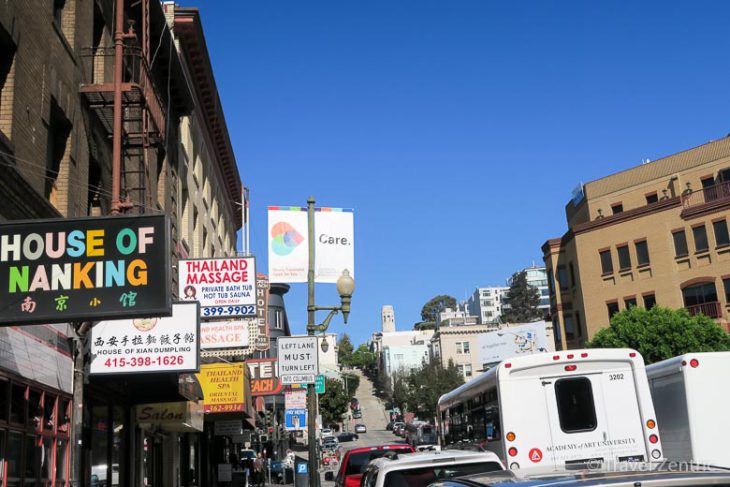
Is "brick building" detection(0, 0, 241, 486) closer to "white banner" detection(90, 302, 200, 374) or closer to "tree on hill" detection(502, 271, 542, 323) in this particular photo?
"white banner" detection(90, 302, 200, 374)

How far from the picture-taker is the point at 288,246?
19.8 meters

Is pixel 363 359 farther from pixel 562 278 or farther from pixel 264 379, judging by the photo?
pixel 264 379

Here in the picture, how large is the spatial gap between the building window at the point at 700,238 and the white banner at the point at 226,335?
113 feet

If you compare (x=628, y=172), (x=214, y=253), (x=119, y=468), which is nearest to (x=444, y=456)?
(x=119, y=468)

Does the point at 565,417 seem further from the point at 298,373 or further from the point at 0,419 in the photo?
the point at 0,419

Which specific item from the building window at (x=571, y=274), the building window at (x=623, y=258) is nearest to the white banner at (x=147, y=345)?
the building window at (x=623, y=258)

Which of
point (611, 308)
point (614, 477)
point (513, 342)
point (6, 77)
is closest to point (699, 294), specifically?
point (611, 308)

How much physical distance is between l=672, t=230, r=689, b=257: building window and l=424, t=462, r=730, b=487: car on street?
4673cm

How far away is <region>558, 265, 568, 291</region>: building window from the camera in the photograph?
5697 centimetres

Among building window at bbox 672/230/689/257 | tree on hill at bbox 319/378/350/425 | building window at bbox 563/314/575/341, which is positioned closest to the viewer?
building window at bbox 672/230/689/257

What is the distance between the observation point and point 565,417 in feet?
45.5

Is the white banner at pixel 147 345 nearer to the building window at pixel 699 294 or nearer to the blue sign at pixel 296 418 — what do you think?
the blue sign at pixel 296 418

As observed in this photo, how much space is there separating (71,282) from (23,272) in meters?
0.51

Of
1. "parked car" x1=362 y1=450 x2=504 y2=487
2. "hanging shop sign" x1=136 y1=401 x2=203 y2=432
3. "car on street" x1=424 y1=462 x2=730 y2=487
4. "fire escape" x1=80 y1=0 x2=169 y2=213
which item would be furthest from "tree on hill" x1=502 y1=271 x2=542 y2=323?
"car on street" x1=424 y1=462 x2=730 y2=487
